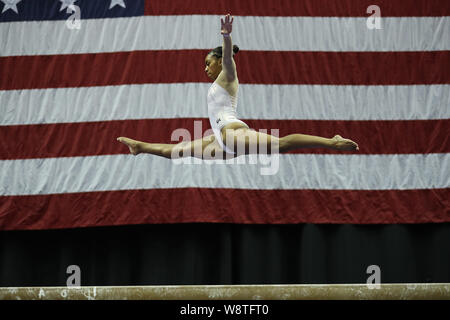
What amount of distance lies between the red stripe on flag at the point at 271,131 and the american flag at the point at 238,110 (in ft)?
0.03

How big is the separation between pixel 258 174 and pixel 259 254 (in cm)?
76

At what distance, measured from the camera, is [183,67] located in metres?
5.80

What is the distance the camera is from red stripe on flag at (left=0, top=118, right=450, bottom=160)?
5.73 metres

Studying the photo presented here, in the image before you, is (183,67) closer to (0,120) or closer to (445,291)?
(0,120)

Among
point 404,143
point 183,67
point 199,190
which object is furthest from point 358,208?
point 183,67

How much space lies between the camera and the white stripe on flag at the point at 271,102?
5.75 metres

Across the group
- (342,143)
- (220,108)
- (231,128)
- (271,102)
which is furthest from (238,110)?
(342,143)

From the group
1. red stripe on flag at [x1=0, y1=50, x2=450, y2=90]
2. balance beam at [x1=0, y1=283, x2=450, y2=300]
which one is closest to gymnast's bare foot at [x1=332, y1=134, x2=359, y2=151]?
balance beam at [x1=0, y1=283, x2=450, y2=300]

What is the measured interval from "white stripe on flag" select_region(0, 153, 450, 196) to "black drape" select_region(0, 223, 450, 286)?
43cm

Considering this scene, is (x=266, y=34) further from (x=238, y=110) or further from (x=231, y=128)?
(x=231, y=128)

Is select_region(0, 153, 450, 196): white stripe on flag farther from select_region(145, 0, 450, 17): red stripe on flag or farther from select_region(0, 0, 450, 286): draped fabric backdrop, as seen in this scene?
select_region(145, 0, 450, 17): red stripe on flag
